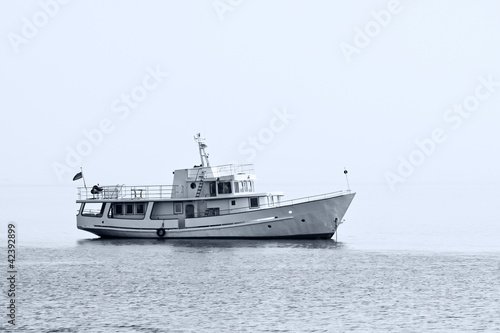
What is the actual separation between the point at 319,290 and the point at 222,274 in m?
7.58

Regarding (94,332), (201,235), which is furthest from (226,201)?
(94,332)

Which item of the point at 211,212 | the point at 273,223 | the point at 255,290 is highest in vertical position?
the point at 211,212

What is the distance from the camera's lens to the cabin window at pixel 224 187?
214 ft

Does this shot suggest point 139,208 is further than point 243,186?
Yes

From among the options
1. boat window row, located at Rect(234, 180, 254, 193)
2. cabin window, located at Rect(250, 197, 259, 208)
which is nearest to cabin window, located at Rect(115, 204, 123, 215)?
boat window row, located at Rect(234, 180, 254, 193)

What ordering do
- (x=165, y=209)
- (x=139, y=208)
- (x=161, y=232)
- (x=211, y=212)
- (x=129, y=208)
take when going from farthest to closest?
(x=129, y=208), (x=139, y=208), (x=165, y=209), (x=161, y=232), (x=211, y=212)

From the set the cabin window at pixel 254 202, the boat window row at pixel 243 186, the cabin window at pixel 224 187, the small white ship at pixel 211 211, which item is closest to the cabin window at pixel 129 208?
the small white ship at pixel 211 211

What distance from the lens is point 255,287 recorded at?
44.5 m

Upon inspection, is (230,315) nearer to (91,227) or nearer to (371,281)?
(371,281)

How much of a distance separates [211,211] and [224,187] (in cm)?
223

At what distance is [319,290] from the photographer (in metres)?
43.7

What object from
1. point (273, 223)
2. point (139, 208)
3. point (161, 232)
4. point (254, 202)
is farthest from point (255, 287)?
point (139, 208)

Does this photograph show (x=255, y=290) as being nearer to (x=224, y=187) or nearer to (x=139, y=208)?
(x=224, y=187)

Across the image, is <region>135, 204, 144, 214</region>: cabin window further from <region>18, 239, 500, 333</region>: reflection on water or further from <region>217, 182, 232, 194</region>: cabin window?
<region>217, 182, 232, 194</region>: cabin window
